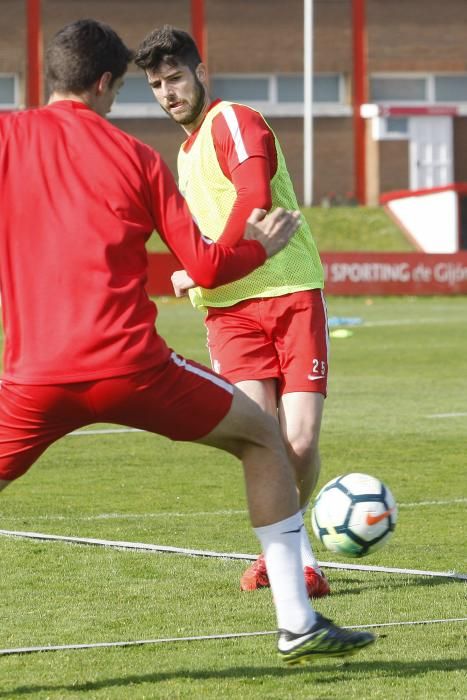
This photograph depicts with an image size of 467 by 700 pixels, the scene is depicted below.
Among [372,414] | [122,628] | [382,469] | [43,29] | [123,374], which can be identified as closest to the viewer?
[123,374]

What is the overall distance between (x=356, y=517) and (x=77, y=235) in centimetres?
253

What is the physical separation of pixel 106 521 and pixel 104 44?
4.26 m

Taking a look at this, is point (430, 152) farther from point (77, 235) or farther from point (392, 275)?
point (77, 235)

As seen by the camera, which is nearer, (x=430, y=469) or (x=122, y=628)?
(x=122, y=628)

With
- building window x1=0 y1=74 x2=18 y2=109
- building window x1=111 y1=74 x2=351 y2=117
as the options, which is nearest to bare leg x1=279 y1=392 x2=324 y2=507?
building window x1=111 y1=74 x2=351 y2=117

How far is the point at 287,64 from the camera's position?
53.0 metres

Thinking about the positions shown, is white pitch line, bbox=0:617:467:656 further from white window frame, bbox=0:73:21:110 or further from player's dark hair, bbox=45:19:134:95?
white window frame, bbox=0:73:21:110

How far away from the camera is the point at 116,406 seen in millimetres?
4875

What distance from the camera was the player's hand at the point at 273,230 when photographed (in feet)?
16.7

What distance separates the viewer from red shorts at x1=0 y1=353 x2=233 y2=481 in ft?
15.9

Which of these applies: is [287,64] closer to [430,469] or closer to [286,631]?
[430,469]

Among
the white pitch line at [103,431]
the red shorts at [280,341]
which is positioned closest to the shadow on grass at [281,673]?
the red shorts at [280,341]

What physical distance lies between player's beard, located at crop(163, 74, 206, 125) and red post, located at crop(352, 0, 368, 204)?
47480 millimetres

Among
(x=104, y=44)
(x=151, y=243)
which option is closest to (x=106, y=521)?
(x=104, y=44)
